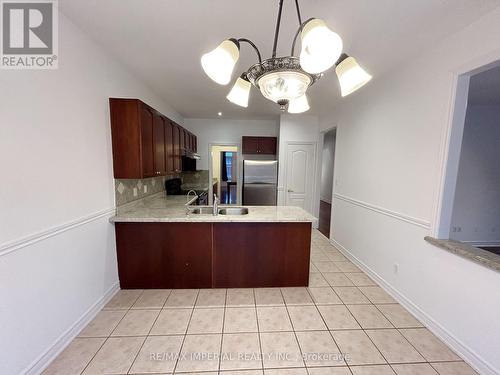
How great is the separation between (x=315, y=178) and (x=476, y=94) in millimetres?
2663

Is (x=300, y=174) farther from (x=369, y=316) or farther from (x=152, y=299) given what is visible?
(x=152, y=299)

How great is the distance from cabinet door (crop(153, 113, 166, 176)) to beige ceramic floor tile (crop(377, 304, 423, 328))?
3.01m

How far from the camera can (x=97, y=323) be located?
1.88 m

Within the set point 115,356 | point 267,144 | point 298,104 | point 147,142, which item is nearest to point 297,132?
point 267,144

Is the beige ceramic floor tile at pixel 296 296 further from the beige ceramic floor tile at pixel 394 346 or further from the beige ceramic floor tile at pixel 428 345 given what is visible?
the beige ceramic floor tile at pixel 428 345

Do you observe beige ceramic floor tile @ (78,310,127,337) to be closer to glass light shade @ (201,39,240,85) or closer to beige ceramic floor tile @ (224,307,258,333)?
beige ceramic floor tile @ (224,307,258,333)

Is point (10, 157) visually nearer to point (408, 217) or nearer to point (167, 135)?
point (167, 135)

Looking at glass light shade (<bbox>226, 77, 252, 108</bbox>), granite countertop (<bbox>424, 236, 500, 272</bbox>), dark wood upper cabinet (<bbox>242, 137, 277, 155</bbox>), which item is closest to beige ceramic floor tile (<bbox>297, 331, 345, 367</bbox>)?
granite countertop (<bbox>424, 236, 500, 272</bbox>)

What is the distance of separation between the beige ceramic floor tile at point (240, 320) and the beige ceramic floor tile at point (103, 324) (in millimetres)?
1001

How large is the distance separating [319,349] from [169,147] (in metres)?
3.00

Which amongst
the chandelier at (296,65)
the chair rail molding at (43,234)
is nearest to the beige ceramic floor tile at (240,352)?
the chair rail molding at (43,234)

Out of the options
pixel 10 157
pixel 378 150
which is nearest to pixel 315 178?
pixel 378 150

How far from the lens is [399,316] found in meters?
2.03

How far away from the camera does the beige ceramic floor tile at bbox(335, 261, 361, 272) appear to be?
9.56ft
